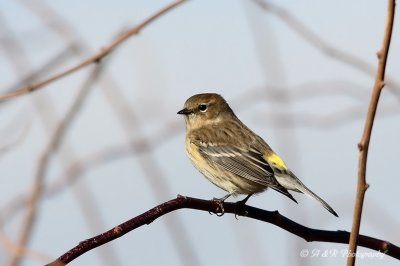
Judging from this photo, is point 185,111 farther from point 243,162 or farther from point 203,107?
point 243,162

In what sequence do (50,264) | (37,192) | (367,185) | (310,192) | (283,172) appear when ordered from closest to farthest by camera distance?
(50,264)
(367,185)
(37,192)
(310,192)
(283,172)

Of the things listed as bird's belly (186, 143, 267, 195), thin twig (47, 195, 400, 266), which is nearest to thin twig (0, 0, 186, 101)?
thin twig (47, 195, 400, 266)

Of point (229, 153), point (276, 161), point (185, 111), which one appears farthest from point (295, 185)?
Answer: point (185, 111)

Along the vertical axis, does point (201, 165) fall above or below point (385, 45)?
above

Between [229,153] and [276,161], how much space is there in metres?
0.58

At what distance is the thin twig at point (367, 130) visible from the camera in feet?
7.40

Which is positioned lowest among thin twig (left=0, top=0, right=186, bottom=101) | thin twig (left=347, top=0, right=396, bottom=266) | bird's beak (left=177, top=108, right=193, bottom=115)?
thin twig (left=347, top=0, right=396, bottom=266)

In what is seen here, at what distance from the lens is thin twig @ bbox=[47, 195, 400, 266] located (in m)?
2.39

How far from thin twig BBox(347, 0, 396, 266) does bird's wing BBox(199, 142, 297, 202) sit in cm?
410

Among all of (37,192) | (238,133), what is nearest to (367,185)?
(37,192)

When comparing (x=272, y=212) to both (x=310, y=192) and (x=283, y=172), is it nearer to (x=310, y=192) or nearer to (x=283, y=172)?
(x=310, y=192)

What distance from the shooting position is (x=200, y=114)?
8664mm

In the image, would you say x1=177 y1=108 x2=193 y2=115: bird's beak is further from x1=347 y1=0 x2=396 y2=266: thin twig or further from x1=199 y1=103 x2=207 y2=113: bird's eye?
x1=347 y1=0 x2=396 y2=266: thin twig

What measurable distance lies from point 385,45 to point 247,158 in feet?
18.0
